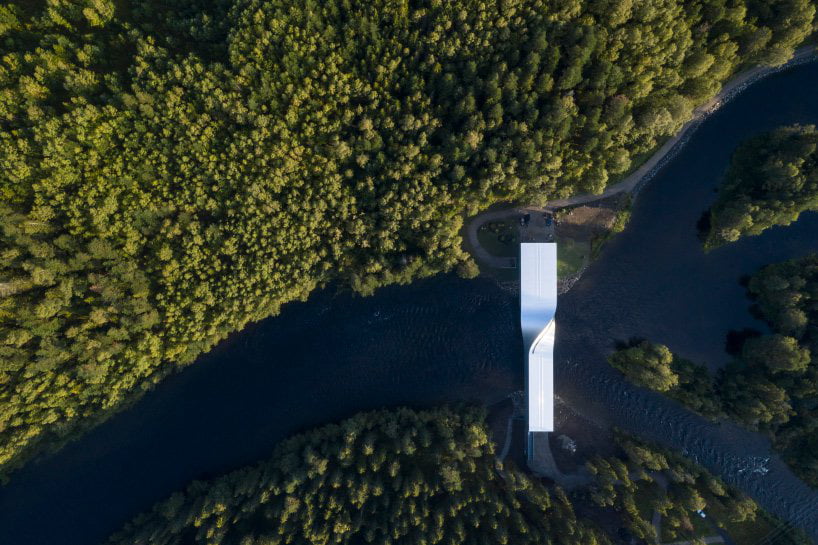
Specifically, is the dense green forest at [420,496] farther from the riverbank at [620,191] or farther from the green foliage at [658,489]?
the riverbank at [620,191]

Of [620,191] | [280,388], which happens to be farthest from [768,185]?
[280,388]

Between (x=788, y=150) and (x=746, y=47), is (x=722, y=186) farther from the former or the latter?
(x=746, y=47)

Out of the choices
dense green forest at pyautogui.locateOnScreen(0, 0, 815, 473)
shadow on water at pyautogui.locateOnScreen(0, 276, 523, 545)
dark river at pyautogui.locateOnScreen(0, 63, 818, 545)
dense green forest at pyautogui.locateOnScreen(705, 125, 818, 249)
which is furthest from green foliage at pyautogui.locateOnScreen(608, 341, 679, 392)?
dense green forest at pyautogui.locateOnScreen(0, 0, 815, 473)

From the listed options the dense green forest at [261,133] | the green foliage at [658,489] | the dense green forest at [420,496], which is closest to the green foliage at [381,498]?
the dense green forest at [420,496]

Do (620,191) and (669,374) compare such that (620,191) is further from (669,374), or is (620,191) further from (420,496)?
(420,496)

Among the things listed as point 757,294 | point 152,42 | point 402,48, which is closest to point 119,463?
point 152,42

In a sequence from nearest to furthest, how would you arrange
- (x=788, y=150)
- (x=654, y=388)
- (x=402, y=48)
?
(x=402, y=48)
(x=788, y=150)
(x=654, y=388)
